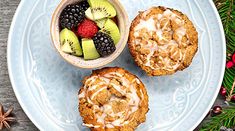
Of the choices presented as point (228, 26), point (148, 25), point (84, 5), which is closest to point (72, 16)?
point (84, 5)

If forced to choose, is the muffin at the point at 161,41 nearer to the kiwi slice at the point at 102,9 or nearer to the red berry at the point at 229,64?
the kiwi slice at the point at 102,9

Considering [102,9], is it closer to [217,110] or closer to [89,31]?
[89,31]

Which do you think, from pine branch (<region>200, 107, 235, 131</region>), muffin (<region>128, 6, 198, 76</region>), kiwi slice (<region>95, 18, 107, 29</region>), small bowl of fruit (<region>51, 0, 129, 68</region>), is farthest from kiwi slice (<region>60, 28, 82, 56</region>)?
pine branch (<region>200, 107, 235, 131</region>)

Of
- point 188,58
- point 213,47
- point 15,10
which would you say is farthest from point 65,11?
point 213,47

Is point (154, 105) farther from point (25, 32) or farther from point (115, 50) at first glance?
point (25, 32)

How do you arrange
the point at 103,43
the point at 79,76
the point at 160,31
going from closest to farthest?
the point at 103,43, the point at 160,31, the point at 79,76

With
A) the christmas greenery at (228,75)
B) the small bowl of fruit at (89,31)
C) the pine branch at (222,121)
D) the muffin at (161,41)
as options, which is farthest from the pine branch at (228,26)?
the small bowl of fruit at (89,31)
